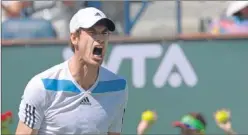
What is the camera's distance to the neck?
4535 mm

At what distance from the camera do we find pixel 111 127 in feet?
15.6

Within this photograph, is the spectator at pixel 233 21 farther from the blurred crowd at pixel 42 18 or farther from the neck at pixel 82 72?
the neck at pixel 82 72

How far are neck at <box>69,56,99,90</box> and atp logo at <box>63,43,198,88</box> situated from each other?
4068 millimetres

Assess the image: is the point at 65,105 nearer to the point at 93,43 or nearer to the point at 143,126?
the point at 93,43

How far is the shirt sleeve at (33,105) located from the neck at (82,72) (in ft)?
0.75

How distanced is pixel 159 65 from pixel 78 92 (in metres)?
4.21

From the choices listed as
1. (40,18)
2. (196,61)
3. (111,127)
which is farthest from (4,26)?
(111,127)

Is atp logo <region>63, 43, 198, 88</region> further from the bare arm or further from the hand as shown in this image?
the bare arm

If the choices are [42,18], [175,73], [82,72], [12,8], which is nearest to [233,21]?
[175,73]

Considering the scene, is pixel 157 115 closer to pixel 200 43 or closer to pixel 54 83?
pixel 200 43

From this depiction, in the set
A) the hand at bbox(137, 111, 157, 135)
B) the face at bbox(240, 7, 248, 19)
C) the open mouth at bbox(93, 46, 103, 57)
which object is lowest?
the hand at bbox(137, 111, 157, 135)

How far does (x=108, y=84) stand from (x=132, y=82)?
4.06 meters

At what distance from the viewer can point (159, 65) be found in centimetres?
872

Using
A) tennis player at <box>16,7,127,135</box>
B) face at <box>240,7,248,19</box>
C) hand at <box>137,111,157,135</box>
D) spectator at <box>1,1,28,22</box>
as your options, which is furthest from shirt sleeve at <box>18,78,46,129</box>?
spectator at <box>1,1,28,22</box>
